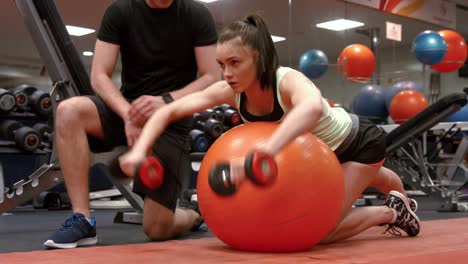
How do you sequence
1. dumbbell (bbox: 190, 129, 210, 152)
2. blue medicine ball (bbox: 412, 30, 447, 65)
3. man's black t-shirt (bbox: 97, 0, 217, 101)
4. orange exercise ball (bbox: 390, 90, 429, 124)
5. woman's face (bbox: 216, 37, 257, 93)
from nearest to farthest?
1. woman's face (bbox: 216, 37, 257, 93)
2. man's black t-shirt (bbox: 97, 0, 217, 101)
3. dumbbell (bbox: 190, 129, 210, 152)
4. orange exercise ball (bbox: 390, 90, 429, 124)
5. blue medicine ball (bbox: 412, 30, 447, 65)

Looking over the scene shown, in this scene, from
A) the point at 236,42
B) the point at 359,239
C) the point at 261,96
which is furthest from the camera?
the point at 359,239

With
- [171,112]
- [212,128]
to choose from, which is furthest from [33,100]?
[171,112]

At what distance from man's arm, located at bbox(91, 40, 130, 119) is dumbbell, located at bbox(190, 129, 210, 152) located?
2.44m

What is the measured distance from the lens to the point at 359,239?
75.2 inches

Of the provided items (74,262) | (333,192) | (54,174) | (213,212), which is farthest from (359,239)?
(54,174)

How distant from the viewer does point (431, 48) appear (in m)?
5.65

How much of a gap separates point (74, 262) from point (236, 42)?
27.8 inches

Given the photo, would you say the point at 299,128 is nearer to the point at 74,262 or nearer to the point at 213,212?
the point at 213,212

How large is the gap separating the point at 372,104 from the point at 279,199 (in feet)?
15.7

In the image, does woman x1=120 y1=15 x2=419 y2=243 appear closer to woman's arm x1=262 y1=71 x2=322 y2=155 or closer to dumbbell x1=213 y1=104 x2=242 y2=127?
woman's arm x1=262 y1=71 x2=322 y2=155

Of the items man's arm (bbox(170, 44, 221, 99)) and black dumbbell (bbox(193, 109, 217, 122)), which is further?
black dumbbell (bbox(193, 109, 217, 122))

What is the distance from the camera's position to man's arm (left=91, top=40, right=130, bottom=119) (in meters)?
1.85

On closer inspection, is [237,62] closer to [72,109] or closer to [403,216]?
[72,109]

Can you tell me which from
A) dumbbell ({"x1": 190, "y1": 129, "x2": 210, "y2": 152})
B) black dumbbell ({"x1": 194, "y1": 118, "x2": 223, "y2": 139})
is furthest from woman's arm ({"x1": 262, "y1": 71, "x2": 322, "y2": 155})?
black dumbbell ({"x1": 194, "y1": 118, "x2": 223, "y2": 139})
